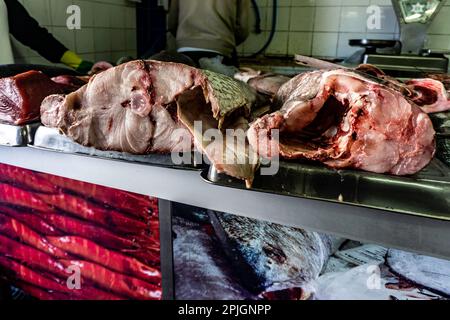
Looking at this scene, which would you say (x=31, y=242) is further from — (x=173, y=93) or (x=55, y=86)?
(x=173, y=93)

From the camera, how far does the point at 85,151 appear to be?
0.88 meters

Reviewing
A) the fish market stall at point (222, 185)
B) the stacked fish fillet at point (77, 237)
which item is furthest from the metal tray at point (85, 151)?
the stacked fish fillet at point (77, 237)

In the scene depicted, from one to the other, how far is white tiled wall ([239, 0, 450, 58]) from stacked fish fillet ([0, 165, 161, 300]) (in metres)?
3.09

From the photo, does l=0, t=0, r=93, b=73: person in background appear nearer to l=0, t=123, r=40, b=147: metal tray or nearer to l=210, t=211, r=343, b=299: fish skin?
l=0, t=123, r=40, b=147: metal tray

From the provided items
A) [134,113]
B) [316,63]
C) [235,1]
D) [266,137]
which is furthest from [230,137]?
[235,1]

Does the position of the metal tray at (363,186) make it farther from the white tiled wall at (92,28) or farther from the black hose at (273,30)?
the black hose at (273,30)

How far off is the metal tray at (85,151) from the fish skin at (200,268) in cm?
24

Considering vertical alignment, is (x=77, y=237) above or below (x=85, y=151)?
below

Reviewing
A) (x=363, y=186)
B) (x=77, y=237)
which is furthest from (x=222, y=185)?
(x=77, y=237)

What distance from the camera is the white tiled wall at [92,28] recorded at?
2.27 m

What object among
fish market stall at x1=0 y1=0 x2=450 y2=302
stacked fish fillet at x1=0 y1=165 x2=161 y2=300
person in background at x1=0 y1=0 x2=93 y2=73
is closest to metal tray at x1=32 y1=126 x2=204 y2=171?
fish market stall at x1=0 y1=0 x2=450 y2=302

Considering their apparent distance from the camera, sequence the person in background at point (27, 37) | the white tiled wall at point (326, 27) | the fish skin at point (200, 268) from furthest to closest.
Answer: the white tiled wall at point (326, 27), the person in background at point (27, 37), the fish skin at point (200, 268)

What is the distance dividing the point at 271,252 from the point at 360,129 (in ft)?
1.37

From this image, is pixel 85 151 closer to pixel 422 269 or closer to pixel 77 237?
pixel 77 237
